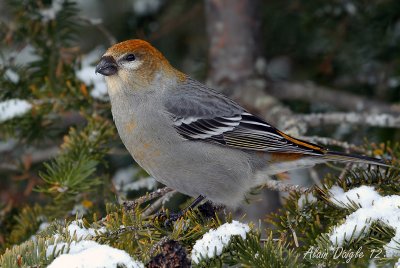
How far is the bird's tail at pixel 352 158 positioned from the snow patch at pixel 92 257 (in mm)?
1587

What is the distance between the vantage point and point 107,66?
3896mm

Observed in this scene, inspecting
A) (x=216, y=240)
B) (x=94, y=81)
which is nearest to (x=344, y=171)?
(x=216, y=240)

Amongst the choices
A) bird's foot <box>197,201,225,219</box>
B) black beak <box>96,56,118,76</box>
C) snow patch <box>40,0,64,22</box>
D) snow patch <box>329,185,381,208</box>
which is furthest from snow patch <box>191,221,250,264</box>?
snow patch <box>40,0,64,22</box>

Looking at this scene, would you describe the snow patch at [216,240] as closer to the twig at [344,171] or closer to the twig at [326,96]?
the twig at [344,171]

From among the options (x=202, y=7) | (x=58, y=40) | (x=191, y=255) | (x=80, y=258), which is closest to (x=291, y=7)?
(x=202, y=7)

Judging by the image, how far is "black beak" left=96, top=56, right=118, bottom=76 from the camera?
3863 mm

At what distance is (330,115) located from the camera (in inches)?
174

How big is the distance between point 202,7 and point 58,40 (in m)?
1.78

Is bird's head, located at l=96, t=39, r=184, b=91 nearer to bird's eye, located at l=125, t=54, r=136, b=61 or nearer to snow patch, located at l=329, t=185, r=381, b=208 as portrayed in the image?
bird's eye, located at l=125, t=54, r=136, b=61

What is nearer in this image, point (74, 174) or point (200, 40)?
point (74, 174)

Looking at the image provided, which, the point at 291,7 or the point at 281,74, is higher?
the point at 291,7

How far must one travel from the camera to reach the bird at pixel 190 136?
3.83 m

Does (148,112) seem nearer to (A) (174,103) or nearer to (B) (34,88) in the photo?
(A) (174,103)

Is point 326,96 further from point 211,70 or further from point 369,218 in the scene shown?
point 369,218
